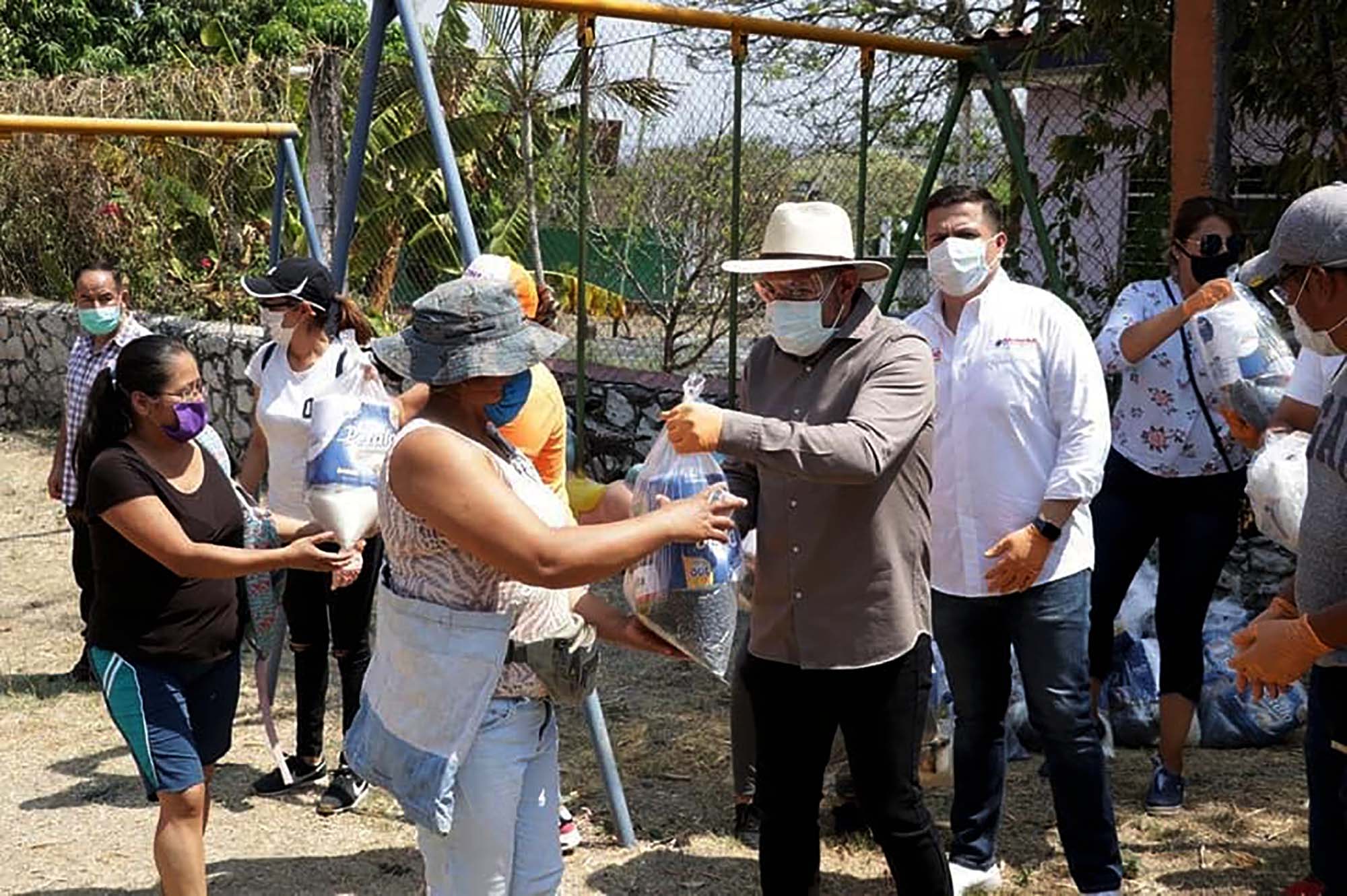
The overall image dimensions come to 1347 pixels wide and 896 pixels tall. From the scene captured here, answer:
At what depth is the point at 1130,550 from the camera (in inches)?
179

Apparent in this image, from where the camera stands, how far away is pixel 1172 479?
4.42 meters

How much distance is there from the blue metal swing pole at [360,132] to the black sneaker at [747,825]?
7.45ft

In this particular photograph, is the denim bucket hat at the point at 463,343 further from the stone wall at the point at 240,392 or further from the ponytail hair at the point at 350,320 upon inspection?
the stone wall at the point at 240,392

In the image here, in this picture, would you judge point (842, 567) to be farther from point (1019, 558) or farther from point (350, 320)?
point (350, 320)

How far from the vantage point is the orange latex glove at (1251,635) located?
283 centimetres

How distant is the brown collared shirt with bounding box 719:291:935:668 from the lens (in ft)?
10.5

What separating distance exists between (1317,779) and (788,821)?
3.74ft

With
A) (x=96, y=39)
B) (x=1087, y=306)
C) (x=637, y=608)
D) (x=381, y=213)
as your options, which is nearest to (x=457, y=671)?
(x=637, y=608)

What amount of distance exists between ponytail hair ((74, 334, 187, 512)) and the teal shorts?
42 centimetres

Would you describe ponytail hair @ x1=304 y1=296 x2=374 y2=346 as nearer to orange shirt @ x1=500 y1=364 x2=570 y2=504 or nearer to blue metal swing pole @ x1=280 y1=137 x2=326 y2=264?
orange shirt @ x1=500 y1=364 x2=570 y2=504

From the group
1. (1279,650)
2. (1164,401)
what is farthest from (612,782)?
(1279,650)

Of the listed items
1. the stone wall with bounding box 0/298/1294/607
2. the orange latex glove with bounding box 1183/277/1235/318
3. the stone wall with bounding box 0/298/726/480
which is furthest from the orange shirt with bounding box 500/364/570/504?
the stone wall with bounding box 0/298/1294/607

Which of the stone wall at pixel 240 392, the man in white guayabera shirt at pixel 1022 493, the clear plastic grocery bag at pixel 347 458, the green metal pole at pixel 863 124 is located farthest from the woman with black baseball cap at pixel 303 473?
the stone wall at pixel 240 392

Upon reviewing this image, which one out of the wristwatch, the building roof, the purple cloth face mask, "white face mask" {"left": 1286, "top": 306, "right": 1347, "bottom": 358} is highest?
the building roof
